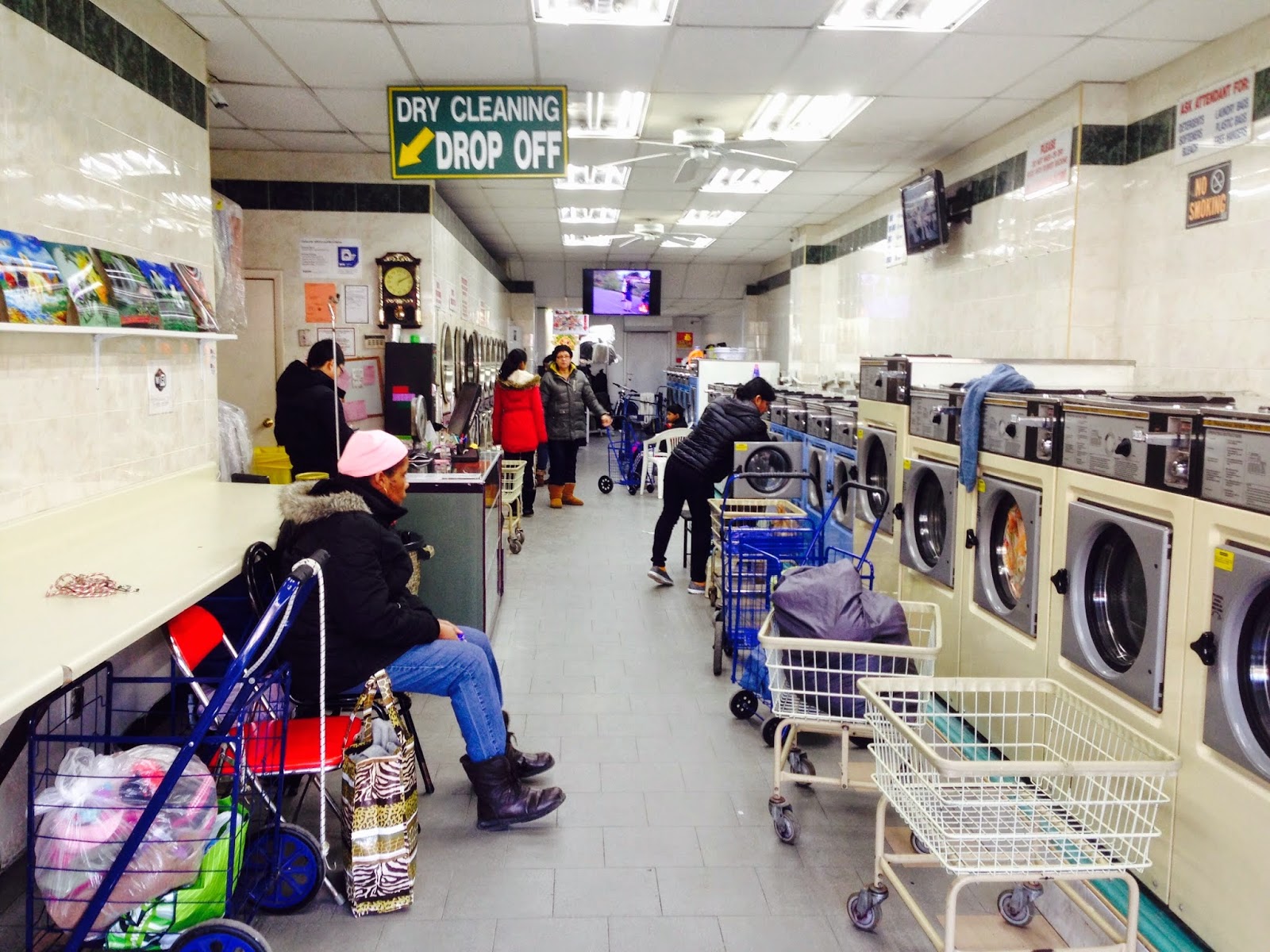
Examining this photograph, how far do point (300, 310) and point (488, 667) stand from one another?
5.14 metres

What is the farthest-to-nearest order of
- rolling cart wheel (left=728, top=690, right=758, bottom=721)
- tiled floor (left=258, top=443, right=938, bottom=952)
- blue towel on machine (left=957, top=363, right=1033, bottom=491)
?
1. rolling cart wheel (left=728, top=690, right=758, bottom=721)
2. blue towel on machine (left=957, top=363, right=1033, bottom=491)
3. tiled floor (left=258, top=443, right=938, bottom=952)

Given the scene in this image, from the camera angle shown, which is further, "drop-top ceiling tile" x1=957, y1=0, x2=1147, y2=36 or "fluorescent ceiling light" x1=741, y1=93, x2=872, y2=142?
"fluorescent ceiling light" x1=741, y1=93, x2=872, y2=142

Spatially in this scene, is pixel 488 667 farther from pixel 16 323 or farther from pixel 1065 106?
pixel 1065 106

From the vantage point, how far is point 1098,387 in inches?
187

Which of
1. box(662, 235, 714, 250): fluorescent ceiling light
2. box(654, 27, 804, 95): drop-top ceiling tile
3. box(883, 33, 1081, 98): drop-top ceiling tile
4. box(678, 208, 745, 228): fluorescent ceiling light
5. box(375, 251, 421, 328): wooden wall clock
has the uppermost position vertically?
box(662, 235, 714, 250): fluorescent ceiling light

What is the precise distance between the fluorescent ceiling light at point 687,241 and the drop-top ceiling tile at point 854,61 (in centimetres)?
687

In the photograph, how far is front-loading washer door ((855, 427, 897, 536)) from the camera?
4703mm

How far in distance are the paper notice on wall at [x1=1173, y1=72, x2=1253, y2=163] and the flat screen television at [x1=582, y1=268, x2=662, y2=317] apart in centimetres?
990

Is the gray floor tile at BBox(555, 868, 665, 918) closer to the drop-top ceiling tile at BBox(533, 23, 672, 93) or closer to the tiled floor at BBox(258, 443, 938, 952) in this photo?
the tiled floor at BBox(258, 443, 938, 952)

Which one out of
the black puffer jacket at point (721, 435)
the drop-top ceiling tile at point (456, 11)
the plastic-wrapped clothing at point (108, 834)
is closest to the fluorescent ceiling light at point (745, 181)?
the black puffer jacket at point (721, 435)

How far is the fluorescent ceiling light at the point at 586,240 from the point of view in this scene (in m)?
12.9

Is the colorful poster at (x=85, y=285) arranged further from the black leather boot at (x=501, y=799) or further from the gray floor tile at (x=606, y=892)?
the gray floor tile at (x=606, y=892)

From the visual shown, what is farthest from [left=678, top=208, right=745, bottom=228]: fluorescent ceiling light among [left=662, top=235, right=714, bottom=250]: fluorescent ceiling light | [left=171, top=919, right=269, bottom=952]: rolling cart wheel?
[left=171, top=919, right=269, bottom=952]: rolling cart wheel

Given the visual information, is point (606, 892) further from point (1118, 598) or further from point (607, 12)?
point (607, 12)
